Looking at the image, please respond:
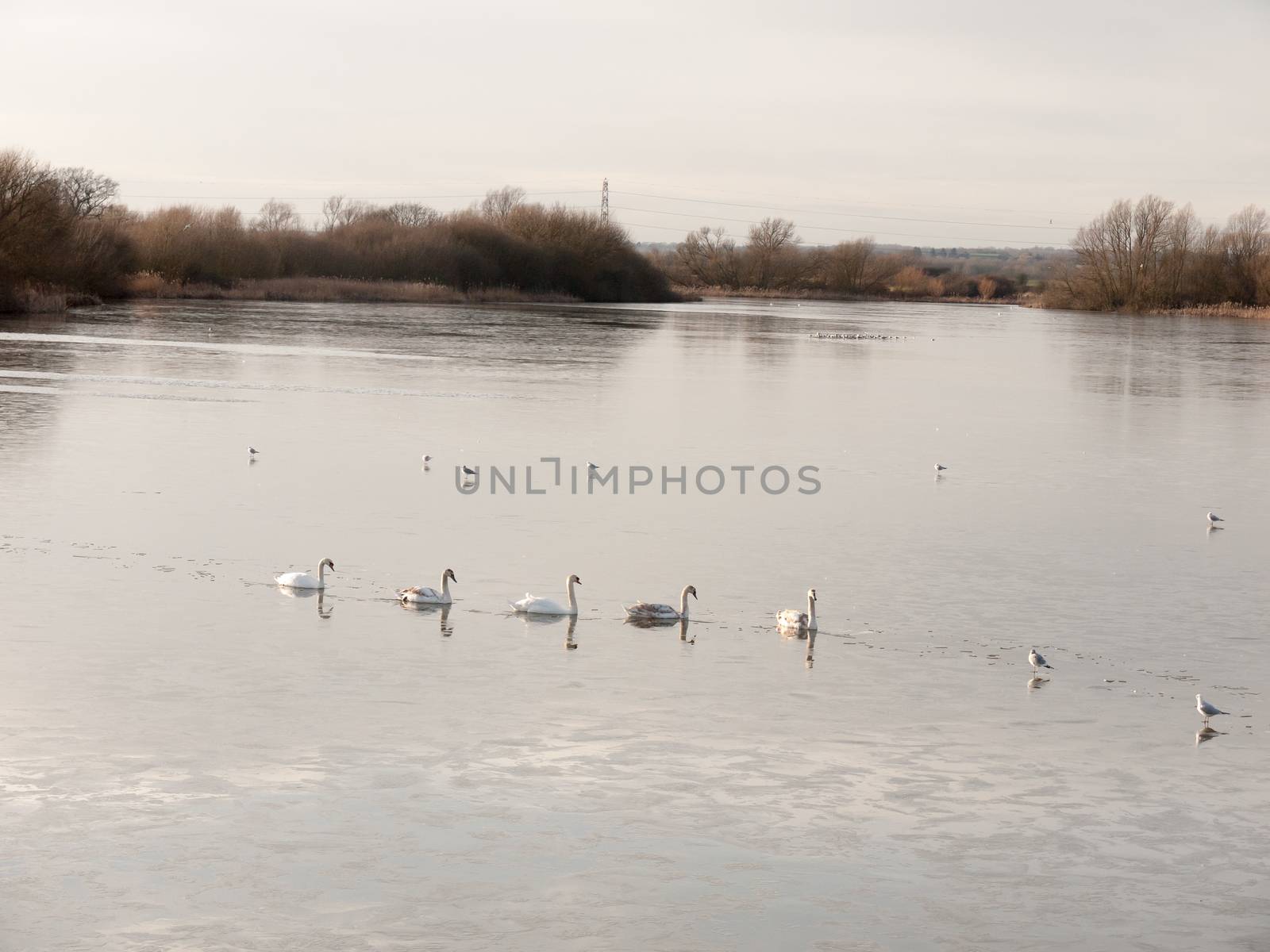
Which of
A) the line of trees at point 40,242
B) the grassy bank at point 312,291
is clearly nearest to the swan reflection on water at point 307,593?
the line of trees at point 40,242

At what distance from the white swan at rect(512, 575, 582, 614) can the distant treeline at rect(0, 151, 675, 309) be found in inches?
1397

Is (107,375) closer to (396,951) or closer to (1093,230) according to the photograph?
(396,951)

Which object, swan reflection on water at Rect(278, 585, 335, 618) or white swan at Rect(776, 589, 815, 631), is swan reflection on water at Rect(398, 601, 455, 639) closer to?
swan reflection on water at Rect(278, 585, 335, 618)

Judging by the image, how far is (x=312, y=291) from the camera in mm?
61125

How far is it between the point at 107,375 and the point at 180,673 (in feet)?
62.1

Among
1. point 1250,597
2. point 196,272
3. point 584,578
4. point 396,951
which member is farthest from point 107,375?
point 196,272

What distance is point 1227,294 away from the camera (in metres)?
76.9

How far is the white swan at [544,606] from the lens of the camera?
30.8 ft

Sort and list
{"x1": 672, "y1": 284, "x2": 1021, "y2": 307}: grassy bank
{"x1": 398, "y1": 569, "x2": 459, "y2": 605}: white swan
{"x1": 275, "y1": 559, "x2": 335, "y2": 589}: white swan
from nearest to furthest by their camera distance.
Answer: {"x1": 398, "y1": 569, "x2": 459, "y2": 605}: white swan < {"x1": 275, "y1": 559, "x2": 335, "y2": 589}: white swan < {"x1": 672, "y1": 284, "x2": 1021, "y2": 307}: grassy bank

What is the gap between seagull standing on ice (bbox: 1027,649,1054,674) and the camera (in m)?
8.30

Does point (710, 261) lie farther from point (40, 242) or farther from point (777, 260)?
point (40, 242)

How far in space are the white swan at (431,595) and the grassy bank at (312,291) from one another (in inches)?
2006

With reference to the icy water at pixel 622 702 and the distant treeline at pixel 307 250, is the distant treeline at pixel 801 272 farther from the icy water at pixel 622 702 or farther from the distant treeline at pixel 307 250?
the icy water at pixel 622 702

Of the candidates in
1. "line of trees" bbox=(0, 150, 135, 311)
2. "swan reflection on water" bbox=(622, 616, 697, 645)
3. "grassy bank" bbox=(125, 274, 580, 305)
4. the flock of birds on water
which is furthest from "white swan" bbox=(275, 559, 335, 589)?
"grassy bank" bbox=(125, 274, 580, 305)
